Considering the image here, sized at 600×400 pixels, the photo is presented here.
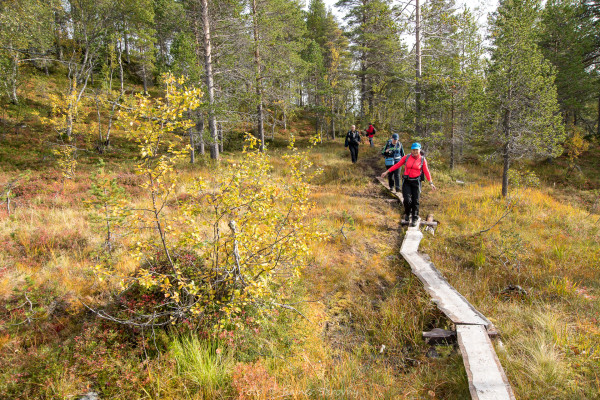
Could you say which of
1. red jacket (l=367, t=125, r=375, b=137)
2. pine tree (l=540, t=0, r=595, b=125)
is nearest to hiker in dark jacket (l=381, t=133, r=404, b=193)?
red jacket (l=367, t=125, r=375, b=137)

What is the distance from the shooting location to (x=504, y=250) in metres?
6.09

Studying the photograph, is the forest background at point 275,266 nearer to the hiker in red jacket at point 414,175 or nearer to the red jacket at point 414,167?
the hiker in red jacket at point 414,175

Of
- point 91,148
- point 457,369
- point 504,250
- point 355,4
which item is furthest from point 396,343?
point 355,4

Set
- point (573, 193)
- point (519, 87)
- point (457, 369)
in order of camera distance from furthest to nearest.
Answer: point (573, 193) < point (519, 87) < point (457, 369)

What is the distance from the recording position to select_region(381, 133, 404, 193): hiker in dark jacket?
990 centimetres

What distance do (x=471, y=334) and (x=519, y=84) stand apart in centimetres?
1024

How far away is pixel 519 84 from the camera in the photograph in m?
9.97

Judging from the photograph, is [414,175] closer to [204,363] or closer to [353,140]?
[204,363]

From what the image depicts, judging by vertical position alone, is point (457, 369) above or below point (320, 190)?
below

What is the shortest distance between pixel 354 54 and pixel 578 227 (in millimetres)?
24437

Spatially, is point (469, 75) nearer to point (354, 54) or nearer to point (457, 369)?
point (457, 369)

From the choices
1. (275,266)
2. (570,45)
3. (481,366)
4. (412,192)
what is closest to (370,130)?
(412,192)

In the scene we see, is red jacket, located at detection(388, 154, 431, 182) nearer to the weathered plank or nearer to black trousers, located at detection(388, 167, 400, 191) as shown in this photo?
black trousers, located at detection(388, 167, 400, 191)

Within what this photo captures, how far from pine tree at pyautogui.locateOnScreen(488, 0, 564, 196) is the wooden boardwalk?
7503 mm
